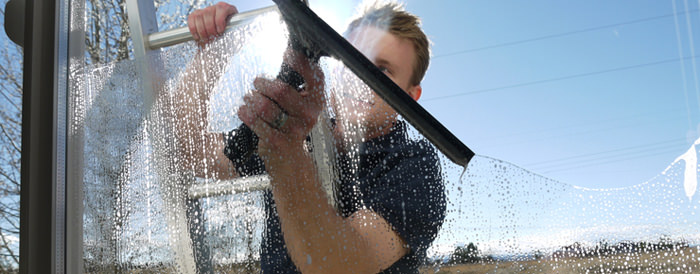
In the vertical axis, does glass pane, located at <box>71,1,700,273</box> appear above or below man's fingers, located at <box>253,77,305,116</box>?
below

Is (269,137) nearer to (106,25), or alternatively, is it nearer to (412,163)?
(412,163)

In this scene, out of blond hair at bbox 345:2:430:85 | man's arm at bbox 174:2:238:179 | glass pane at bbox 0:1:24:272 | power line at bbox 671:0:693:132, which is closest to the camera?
power line at bbox 671:0:693:132

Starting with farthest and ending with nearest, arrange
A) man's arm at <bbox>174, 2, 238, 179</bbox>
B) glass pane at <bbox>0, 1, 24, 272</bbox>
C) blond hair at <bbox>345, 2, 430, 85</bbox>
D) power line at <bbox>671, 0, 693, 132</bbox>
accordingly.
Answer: glass pane at <bbox>0, 1, 24, 272</bbox>, man's arm at <bbox>174, 2, 238, 179</bbox>, blond hair at <bbox>345, 2, 430, 85</bbox>, power line at <bbox>671, 0, 693, 132</bbox>

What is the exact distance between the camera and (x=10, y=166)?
0.98 metres

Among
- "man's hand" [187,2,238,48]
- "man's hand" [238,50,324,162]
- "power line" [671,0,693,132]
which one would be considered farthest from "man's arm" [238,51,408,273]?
"power line" [671,0,693,132]

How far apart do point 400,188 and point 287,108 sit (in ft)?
0.56

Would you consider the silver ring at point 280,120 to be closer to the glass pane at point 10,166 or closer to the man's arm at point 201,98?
the man's arm at point 201,98

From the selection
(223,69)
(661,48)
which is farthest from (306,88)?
(661,48)

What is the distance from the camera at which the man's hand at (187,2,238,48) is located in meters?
0.73

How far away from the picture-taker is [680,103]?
1.58 ft

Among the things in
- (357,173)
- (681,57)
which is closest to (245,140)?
(357,173)

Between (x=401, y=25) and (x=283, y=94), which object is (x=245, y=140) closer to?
(x=283, y=94)

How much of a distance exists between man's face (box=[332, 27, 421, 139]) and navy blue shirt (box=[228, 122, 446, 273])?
0.02 meters

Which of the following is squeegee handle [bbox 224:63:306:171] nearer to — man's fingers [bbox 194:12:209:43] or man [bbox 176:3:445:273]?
man [bbox 176:3:445:273]
